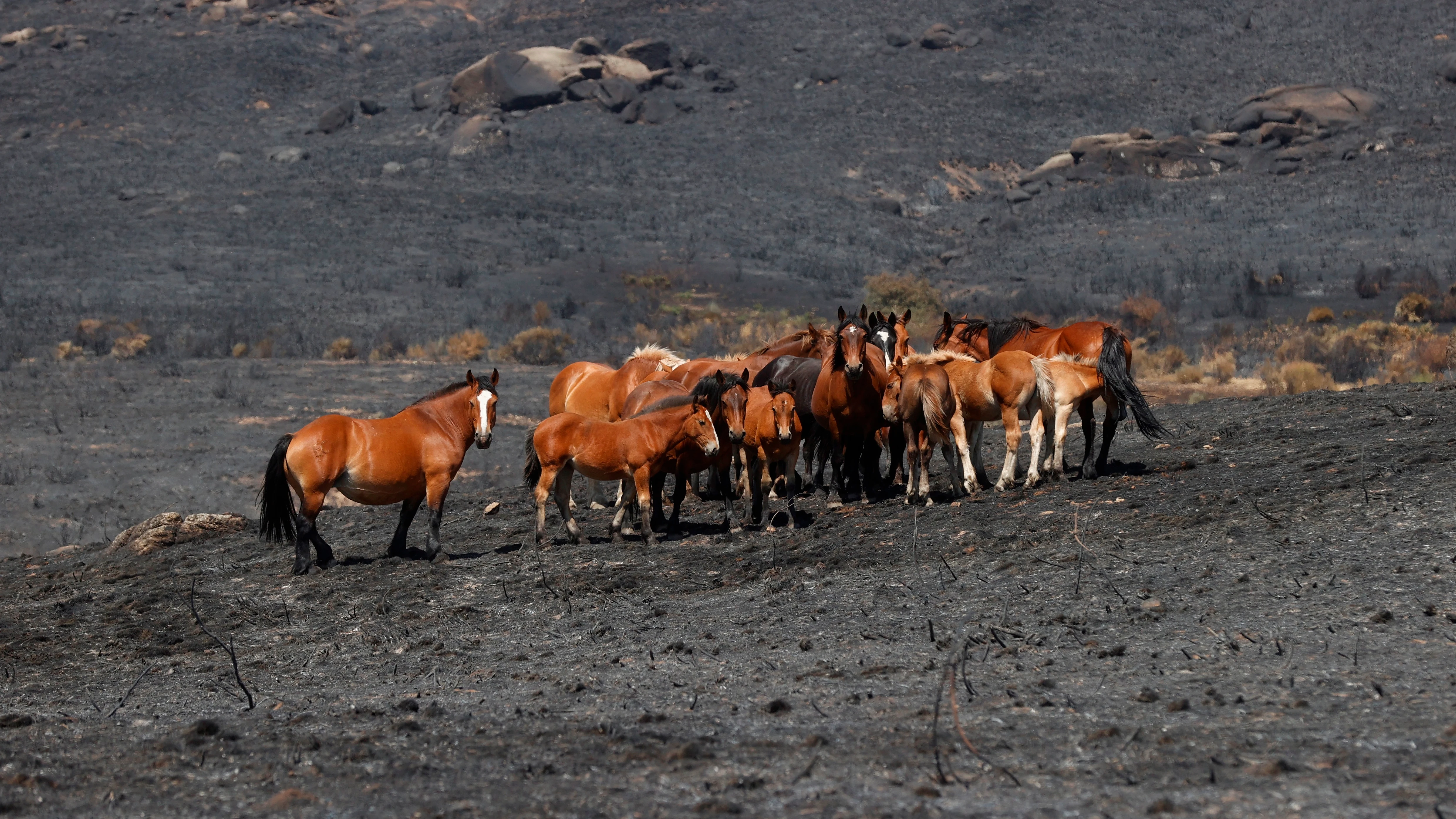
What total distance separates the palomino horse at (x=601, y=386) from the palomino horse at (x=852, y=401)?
245cm

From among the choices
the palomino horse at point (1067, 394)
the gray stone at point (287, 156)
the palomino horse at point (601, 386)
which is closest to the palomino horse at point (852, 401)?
the palomino horse at point (1067, 394)

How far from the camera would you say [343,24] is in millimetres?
108500

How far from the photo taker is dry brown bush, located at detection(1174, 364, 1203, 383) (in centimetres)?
2789

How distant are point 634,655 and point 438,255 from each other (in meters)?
48.0

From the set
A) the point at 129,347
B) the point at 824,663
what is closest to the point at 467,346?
the point at 129,347

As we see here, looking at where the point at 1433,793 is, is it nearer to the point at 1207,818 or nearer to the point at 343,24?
the point at 1207,818

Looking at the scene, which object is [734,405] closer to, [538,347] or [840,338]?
[840,338]

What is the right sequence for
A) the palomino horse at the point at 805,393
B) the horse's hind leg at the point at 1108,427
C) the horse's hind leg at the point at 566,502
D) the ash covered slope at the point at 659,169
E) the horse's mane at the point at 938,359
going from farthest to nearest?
1. the ash covered slope at the point at 659,169
2. the palomino horse at the point at 805,393
3. the horse's mane at the point at 938,359
4. the horse's hind leg at the point at 1108,427
5. the horse's hind leg at the point at 566,502

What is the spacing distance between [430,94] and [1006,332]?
7523 centimetres

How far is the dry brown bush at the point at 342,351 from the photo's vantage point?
118ft

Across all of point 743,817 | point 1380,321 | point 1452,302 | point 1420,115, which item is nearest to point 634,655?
point 743,817

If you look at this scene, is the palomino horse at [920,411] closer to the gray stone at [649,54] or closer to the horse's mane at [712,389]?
the horse's mane at [712,389]

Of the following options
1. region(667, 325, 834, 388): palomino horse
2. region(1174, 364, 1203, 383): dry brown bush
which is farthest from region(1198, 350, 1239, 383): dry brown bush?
region(667, 325, 834, 388): palomino horse

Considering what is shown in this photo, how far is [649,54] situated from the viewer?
88875 millimetres
